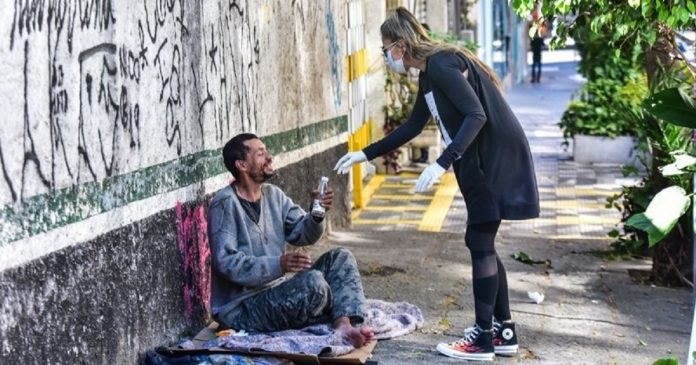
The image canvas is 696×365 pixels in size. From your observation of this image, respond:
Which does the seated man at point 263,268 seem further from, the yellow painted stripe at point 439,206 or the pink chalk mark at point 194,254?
the yellow painted stripe at point 439,206

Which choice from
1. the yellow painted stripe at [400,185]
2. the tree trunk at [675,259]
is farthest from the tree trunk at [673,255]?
the yellow painted stripe at [400,185]

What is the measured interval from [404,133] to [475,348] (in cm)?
117

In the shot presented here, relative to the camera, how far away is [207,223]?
675cm

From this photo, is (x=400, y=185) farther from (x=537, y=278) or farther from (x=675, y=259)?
(x=675, y=259)

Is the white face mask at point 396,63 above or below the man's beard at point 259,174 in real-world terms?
above

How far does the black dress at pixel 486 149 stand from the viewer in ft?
21.2

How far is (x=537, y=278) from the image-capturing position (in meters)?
9.13

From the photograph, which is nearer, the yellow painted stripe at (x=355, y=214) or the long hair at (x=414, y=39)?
the long hair at (x=414, y=39)

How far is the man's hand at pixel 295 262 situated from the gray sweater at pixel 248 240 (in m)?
0.06

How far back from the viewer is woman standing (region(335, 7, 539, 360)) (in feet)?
21.2

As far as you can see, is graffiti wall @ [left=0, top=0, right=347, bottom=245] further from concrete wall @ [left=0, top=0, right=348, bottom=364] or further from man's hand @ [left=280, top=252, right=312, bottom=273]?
man's hand @ [left=280, top=252, right=312, bottom=273]

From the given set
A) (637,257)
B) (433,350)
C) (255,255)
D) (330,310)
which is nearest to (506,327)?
(433,350)

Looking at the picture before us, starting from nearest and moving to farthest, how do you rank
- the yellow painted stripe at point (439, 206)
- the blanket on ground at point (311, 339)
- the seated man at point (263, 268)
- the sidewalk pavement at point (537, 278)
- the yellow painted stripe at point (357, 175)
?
the blanket on ground at point (311, 339), the seated man at point (263, 268), the sidewalk pavement at point (537, 278), the yellow painted stripe at point (439, 206), the yellow painted stripe at point (357, 175)

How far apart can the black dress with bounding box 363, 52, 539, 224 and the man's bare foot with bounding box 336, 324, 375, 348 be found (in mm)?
751
